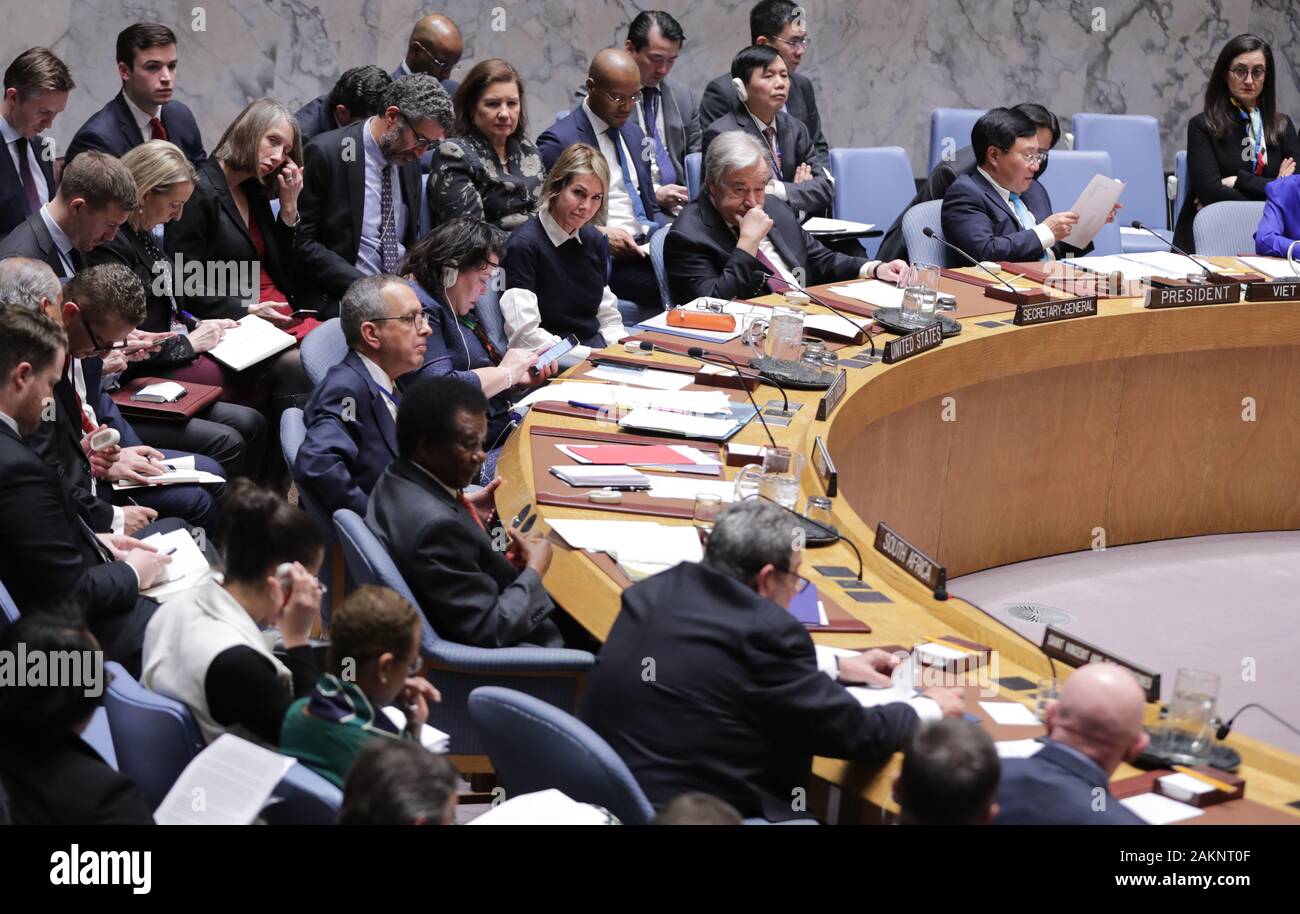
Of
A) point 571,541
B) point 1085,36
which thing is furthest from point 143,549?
point 1085,36

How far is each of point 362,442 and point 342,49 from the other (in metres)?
4.58

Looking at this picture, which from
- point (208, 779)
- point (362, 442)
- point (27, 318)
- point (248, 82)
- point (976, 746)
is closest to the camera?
point (976, 746)

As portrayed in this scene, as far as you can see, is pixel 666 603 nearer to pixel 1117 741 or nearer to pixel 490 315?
pixel 1117 741

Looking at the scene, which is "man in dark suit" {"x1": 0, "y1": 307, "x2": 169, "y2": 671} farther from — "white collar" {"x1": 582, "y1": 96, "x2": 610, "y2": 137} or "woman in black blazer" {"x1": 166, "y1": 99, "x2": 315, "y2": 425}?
"white collar" {"x1": 582, "y1": 96, "x2": 610, "y2": 137}

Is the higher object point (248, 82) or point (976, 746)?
point (248, 82)

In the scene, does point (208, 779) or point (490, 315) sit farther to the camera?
point (490, 315)

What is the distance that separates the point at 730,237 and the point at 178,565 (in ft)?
7.97

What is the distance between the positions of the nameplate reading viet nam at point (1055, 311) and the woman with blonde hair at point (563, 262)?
1.30 metres

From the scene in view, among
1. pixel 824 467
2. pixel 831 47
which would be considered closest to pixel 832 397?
pixel 824 467

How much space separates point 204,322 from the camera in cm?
460

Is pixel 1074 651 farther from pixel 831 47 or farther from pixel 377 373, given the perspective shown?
pixel 831 47

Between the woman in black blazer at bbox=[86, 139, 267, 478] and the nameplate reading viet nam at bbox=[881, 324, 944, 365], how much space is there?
1865 millimetres

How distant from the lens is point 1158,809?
2.12 m
